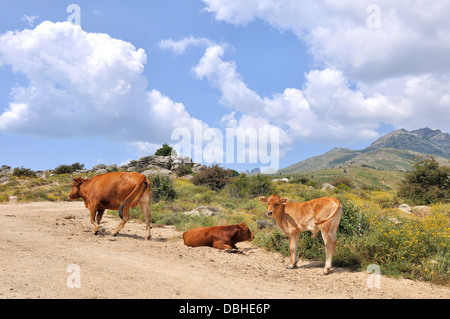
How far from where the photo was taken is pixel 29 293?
523cm

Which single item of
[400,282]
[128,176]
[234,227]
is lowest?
[400,282]

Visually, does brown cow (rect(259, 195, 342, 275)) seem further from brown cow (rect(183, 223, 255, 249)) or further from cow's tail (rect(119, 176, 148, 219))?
cow's tail (rect(119, 176, 148, 219))

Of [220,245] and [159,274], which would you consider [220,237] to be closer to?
[220,245]

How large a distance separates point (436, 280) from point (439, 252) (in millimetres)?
1349

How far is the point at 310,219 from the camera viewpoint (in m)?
7.75

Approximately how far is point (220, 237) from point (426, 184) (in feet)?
71.1

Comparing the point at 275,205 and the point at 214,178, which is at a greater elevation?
the point at 214,178

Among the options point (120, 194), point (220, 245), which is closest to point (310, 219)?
point (220, 245)

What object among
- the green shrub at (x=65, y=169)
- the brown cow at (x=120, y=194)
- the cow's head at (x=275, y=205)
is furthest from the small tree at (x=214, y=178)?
the green shrub at (x=65, y=169)

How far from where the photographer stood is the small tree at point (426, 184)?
23906mm

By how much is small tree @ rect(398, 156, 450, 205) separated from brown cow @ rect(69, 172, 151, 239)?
66.8 feet
